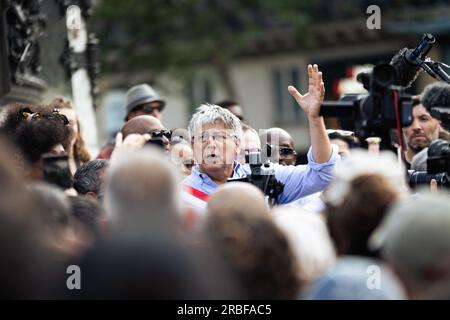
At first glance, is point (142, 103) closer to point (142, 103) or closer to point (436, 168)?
point (142, 103)

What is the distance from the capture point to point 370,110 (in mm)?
6047

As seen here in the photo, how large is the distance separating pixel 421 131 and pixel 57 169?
4338 millimetres

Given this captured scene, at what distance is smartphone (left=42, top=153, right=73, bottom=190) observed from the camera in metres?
5.93

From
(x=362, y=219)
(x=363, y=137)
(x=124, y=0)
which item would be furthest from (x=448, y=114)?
(x=124, y=0)

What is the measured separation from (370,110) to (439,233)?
4.78 ft

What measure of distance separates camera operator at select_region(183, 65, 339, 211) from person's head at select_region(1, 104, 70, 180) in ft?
2.93

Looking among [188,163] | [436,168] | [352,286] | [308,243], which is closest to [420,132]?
[188,163]

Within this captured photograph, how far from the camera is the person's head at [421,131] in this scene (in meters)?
9.54

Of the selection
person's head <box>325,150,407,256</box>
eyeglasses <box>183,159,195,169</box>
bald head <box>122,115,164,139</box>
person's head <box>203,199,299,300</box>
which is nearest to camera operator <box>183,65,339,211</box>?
eyeglasses <box>183,159,195,169</box>

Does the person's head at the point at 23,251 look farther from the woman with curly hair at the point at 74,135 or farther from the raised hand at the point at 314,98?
the woman with curly hair at the point at 74,135

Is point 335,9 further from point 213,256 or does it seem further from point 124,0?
point 213,256

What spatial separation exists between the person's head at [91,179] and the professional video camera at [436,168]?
1.92 metres

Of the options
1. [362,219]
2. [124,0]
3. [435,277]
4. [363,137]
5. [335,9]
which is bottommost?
[435,277]

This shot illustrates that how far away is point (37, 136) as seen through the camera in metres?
6.63
